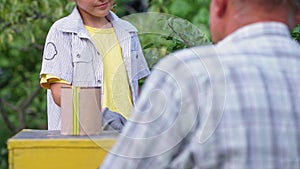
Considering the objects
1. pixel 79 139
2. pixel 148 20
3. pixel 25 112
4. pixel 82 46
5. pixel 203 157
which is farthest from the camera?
pixel 25 112

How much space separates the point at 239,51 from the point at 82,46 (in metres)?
1.38

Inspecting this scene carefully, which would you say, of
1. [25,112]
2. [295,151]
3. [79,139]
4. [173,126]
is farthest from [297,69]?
[25,112]

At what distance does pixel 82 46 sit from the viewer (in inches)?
122

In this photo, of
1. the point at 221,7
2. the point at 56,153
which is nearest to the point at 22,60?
the point at 56,153

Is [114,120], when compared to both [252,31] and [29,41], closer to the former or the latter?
[252,31]

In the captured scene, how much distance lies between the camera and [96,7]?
3.17 m

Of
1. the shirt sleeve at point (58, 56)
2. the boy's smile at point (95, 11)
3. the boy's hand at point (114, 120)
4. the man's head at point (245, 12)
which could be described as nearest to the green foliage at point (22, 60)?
the boy's smile at point (95, 11)

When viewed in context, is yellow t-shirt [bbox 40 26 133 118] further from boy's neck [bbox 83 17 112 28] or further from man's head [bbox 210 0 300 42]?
man's head [bbox 210 0 300 42]

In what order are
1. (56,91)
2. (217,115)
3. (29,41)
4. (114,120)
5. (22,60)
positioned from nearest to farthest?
(217,115), (114,120), (56,91), (29,41), (22,60)

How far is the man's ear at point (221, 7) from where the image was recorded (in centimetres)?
181

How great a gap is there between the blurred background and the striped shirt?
6cm

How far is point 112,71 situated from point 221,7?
1.25 meters

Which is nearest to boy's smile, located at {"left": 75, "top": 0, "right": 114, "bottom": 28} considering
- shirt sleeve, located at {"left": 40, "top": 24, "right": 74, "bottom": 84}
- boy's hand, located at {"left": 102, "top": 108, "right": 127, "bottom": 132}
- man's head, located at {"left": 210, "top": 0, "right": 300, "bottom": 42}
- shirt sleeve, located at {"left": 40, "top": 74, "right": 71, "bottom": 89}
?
shirt sleeve, located at {"left": 40, "top": 24, "right": 74, "bottom": 84}

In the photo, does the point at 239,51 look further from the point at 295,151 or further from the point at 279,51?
the point at 295,151
